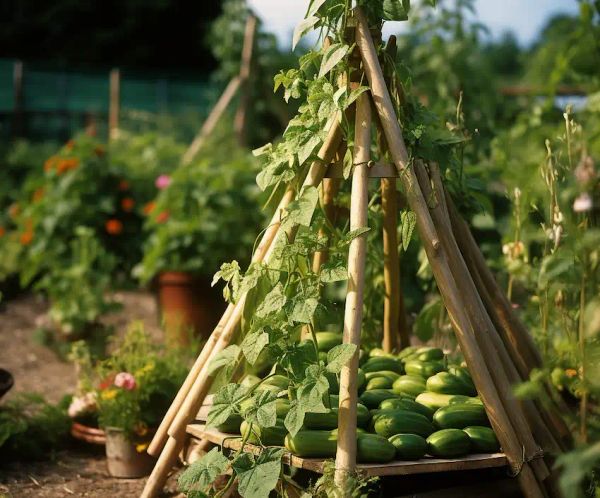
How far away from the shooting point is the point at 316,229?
123 inches

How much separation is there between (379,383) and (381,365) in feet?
0.59

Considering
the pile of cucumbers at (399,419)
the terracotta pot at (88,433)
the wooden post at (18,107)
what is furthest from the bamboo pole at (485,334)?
the wooden post at (18,107)

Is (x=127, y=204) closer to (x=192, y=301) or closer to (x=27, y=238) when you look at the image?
(x=27, y=238)

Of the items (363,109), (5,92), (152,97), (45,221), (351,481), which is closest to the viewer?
(351,481)

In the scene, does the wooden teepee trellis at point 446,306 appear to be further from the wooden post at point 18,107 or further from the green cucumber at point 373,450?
the wooden post at point 18,107

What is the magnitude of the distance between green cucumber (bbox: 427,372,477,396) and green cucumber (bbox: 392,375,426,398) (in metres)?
0.04

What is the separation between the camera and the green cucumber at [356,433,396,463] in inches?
107

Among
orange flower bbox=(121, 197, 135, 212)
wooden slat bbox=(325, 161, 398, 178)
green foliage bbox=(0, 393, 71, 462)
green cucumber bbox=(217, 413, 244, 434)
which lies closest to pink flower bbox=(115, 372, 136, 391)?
green foliage bbox=(0, 393, 71, 462)

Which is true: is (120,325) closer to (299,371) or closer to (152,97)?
(299,371)

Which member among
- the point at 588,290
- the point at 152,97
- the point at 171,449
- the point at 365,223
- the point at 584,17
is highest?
the point at 152,97

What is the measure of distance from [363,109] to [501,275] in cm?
218

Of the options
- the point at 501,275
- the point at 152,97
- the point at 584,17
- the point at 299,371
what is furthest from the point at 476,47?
the point at 152,97

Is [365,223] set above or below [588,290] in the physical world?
above

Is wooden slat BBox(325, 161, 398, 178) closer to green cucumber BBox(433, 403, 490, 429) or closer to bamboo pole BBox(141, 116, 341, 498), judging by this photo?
bamboo pole BBox(141, 116, 341, 498)
